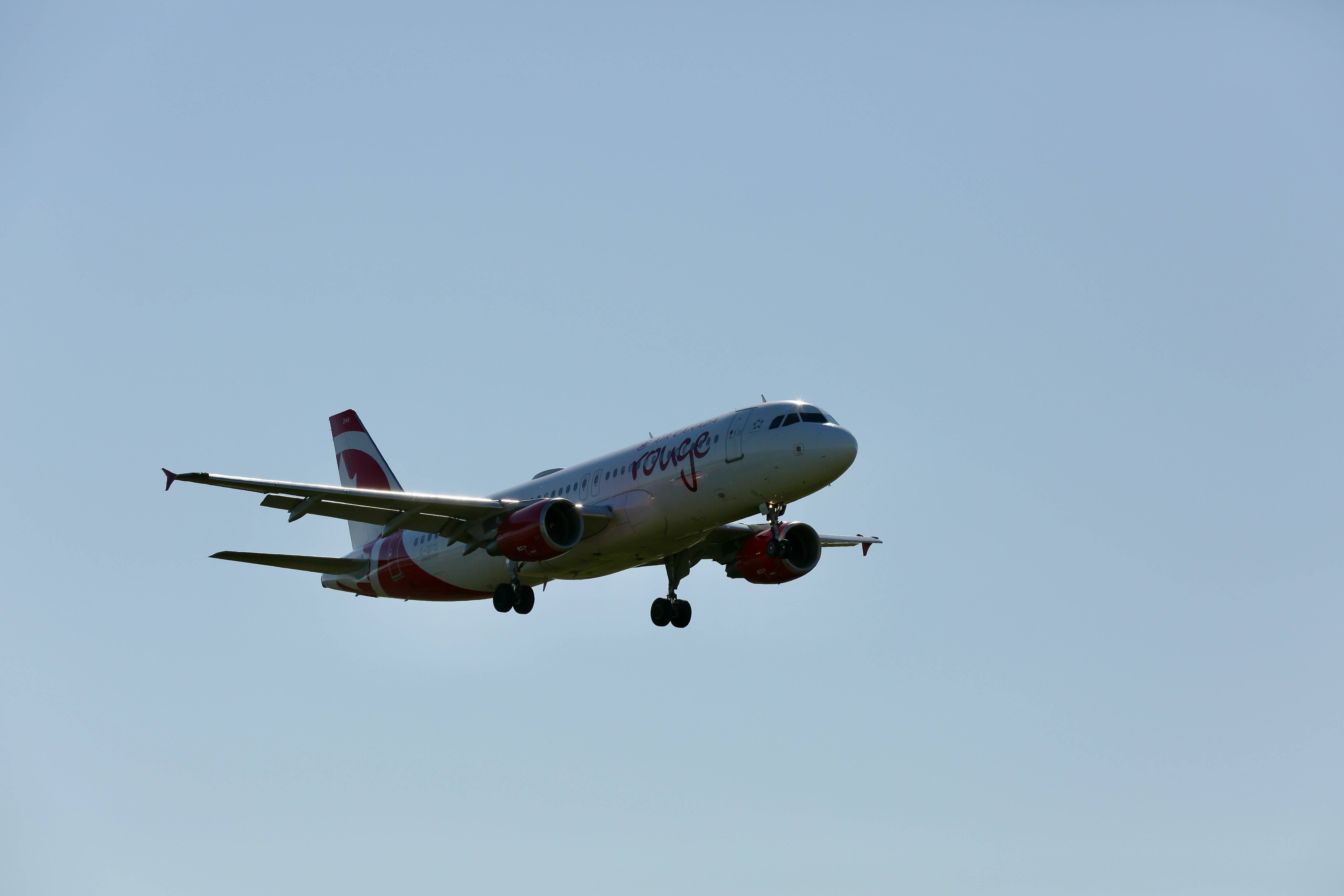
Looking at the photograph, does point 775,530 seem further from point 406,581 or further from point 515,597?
point 406,581

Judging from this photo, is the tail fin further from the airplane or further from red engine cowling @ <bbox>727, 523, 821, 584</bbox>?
red engine cowling @ <bbox>727, 523, 821, 584</bbox>

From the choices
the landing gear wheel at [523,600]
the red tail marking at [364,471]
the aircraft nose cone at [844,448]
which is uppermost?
the red tail marking at [364,471]

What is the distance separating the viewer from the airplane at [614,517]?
127 ft

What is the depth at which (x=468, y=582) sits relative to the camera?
4706 centimetres

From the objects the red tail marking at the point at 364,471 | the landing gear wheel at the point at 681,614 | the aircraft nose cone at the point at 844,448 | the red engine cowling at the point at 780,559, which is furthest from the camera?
the red tail marking at the point at 364,471

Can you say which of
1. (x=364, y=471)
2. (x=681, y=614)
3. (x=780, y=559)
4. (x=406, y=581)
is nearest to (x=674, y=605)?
(x=681, y=614)

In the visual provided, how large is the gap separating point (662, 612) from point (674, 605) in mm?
456

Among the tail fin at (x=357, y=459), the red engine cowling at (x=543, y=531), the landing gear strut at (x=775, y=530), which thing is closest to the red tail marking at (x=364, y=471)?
the tail fin at (x=357, y=459)

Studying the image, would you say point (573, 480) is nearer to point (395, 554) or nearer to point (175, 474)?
point (395, 554)

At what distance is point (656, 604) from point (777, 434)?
11182mm

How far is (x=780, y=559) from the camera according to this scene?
4372 centimetres

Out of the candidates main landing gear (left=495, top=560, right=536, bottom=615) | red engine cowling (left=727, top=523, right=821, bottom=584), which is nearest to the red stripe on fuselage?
main landing gear (left=495, top=560, right=536, bottom=615)

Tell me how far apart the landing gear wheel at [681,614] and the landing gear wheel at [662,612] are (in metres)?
0.09

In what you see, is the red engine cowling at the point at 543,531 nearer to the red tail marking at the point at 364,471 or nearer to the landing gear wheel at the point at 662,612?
the landing gear wheel at the point at 662,612
